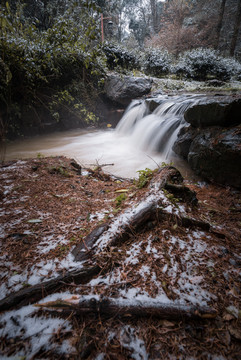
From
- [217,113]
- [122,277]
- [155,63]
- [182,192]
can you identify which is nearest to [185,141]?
[217,113]

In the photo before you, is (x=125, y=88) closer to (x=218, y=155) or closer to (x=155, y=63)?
(x=155, y=63)

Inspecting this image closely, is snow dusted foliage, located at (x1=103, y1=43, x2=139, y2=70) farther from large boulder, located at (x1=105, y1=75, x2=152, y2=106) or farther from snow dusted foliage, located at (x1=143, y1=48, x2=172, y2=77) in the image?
large boulder, located at (x1=105, y1=75, x2=152, y2=106)

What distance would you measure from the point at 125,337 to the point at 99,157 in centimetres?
518

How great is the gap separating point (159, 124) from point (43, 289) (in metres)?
6.19

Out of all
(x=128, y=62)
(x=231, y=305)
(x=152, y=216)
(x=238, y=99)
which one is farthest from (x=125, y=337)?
(x=128, y=62)

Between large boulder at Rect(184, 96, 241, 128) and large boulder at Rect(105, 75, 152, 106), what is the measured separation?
588 centimetres

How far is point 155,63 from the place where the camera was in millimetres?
11719

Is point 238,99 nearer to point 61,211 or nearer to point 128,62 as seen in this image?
point 61,211

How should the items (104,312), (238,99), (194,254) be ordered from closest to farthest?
(104,312) → (194,254) → (238,99)

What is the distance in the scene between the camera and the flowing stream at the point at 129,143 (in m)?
5.34

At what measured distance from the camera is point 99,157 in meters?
5.82

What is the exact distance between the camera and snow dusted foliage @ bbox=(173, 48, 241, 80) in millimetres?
11727

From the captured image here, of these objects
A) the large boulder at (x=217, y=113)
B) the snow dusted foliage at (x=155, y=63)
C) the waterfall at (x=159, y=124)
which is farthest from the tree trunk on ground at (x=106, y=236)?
the snow dusted foliage at (x=155, y=63)

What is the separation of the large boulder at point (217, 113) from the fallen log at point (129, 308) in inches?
145
